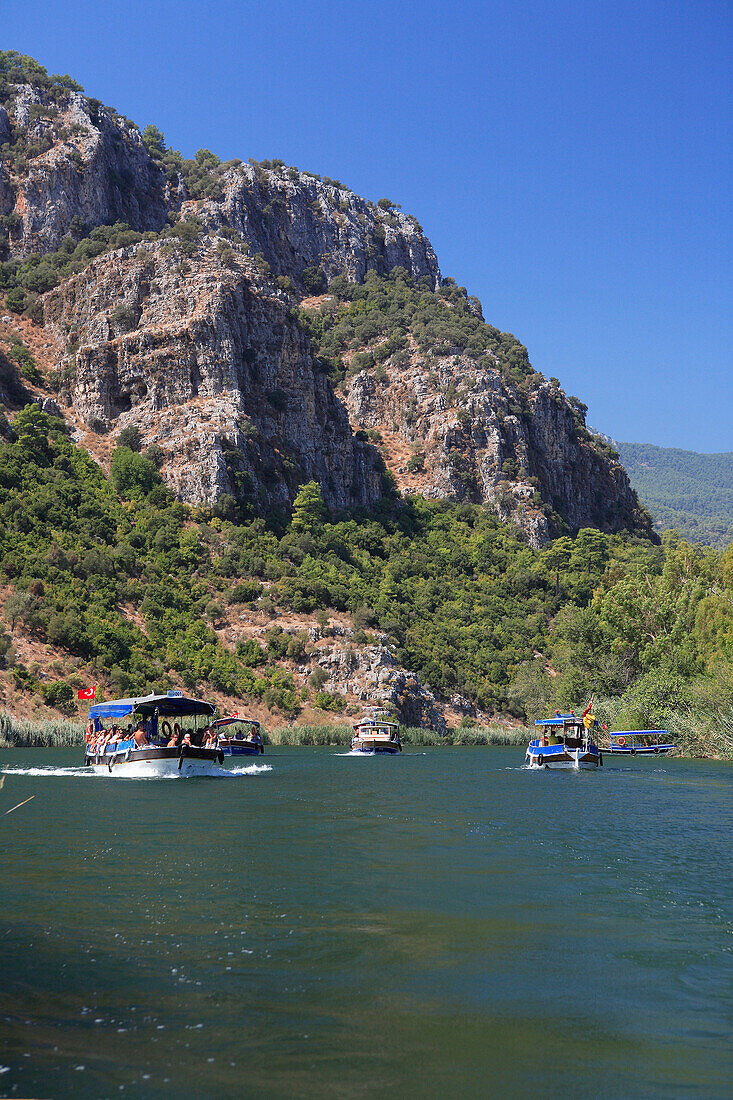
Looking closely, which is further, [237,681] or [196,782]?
[237,681]

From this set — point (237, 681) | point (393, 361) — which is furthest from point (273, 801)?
point (393, 361)

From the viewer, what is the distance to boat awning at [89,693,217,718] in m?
44.7

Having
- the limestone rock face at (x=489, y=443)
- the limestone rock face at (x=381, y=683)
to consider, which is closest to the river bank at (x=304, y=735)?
the limestone rock face at (x=381, y=683)

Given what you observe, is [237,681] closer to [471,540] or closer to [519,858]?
[471,540]

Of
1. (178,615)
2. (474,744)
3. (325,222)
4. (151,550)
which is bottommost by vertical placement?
(474,744)

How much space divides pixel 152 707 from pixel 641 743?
123 ft

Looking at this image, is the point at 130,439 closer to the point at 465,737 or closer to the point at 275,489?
the point at 275,489

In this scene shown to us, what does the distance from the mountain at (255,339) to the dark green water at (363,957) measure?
84.6 metres

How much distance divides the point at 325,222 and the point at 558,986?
7314 inches

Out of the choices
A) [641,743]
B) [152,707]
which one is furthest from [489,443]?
[152,707]

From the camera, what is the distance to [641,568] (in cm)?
8538

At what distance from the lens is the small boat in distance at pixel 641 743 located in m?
63.0

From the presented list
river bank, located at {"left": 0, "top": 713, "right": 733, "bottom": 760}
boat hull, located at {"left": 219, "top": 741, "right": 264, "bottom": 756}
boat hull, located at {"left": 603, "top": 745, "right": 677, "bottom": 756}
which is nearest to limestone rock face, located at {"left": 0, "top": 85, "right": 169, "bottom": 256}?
river bank, located at {"left": 0, "top": 713, "right": 733, "bottom": 760}

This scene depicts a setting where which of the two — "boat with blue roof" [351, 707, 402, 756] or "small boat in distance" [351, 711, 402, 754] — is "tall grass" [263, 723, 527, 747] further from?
"small boat in distance" [351, 711, 402, 754]
